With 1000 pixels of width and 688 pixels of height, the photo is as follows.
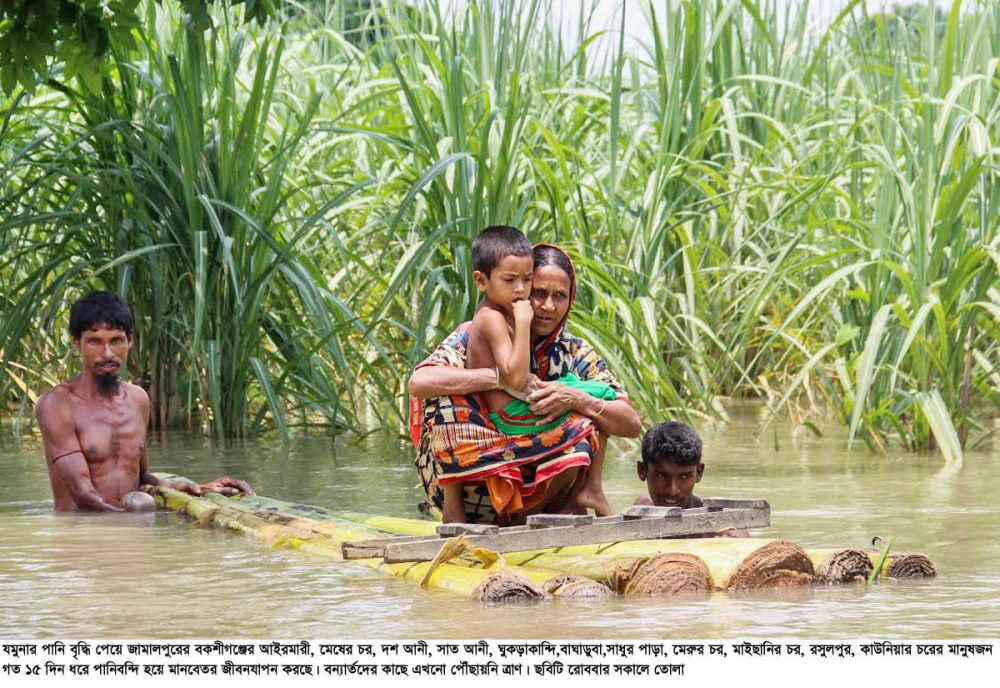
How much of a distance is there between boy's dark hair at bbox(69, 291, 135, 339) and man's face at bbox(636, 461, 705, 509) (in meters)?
1.80

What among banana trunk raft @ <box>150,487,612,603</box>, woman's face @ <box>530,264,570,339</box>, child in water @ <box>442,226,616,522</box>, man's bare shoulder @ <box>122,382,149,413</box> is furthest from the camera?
man's bare shoulder @ <box>122,382,149,413</box>

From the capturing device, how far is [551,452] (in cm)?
439

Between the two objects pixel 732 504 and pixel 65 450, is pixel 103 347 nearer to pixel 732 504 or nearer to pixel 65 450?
pixel 65 450

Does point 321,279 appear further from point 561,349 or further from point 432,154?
point 561,349

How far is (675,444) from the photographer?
4.37m

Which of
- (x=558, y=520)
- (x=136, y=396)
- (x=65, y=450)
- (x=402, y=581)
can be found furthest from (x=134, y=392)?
(x=558, y=520)

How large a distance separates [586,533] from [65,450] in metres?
2.04

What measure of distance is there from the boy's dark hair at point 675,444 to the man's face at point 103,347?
1788mm

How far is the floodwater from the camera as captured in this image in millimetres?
3316

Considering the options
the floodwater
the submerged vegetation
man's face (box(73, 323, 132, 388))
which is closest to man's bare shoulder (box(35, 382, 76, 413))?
man's face (box(73, 323, 132, 388))

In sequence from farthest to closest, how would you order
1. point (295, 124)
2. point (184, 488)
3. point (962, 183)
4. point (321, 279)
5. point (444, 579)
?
point (295, 124), point (321, 279), point (962, 183), point (184, 488), point (444, 579)

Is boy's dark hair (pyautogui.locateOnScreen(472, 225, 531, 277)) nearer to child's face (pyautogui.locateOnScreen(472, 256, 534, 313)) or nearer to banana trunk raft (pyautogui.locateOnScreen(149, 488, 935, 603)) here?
child's face (pyautogui.locateOnScreen(472, 256, 534, 313))
